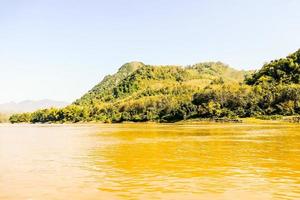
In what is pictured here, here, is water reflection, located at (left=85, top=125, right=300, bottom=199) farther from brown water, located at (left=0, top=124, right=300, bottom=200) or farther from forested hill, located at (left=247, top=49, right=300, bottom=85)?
forested hill, located at (left=247, top=49, right=300, bottom=85)

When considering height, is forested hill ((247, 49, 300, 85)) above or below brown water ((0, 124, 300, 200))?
above

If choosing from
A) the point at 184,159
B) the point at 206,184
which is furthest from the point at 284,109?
the point at 206,184

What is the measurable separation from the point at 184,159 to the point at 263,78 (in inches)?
6075

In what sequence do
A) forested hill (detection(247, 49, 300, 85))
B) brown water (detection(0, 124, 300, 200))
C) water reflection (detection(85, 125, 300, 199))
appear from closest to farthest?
1. brown water (detection(0, 124, 300, 200))
2. water reflection (detection(85, 125, 300, 199))
3. forested hill (detection(247, 49, 300, 85))

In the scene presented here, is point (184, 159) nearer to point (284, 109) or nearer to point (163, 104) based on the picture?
point (284, 109)

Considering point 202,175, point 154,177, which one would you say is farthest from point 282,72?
point 154,177

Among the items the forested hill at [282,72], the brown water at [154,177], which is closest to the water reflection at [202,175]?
the brown water at [154,177]

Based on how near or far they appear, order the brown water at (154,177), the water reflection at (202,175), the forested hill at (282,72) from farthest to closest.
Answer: the forested hill at (282,72) → the water reflection at (202,175) → the brown water at (154,177)

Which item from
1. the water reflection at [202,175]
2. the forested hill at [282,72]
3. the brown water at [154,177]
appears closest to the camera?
the brown water at [154,177]

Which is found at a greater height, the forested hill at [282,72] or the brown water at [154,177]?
the forested hill at [282,72]

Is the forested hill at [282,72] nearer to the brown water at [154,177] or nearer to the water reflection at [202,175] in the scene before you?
the water reflection at [202,175]

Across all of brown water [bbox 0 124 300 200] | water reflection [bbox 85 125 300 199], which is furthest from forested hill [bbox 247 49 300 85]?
brown water [bbox 0 124 300 200]

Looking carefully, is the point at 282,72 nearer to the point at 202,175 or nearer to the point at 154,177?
the point at 202,175

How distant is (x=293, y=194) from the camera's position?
46.6ft
